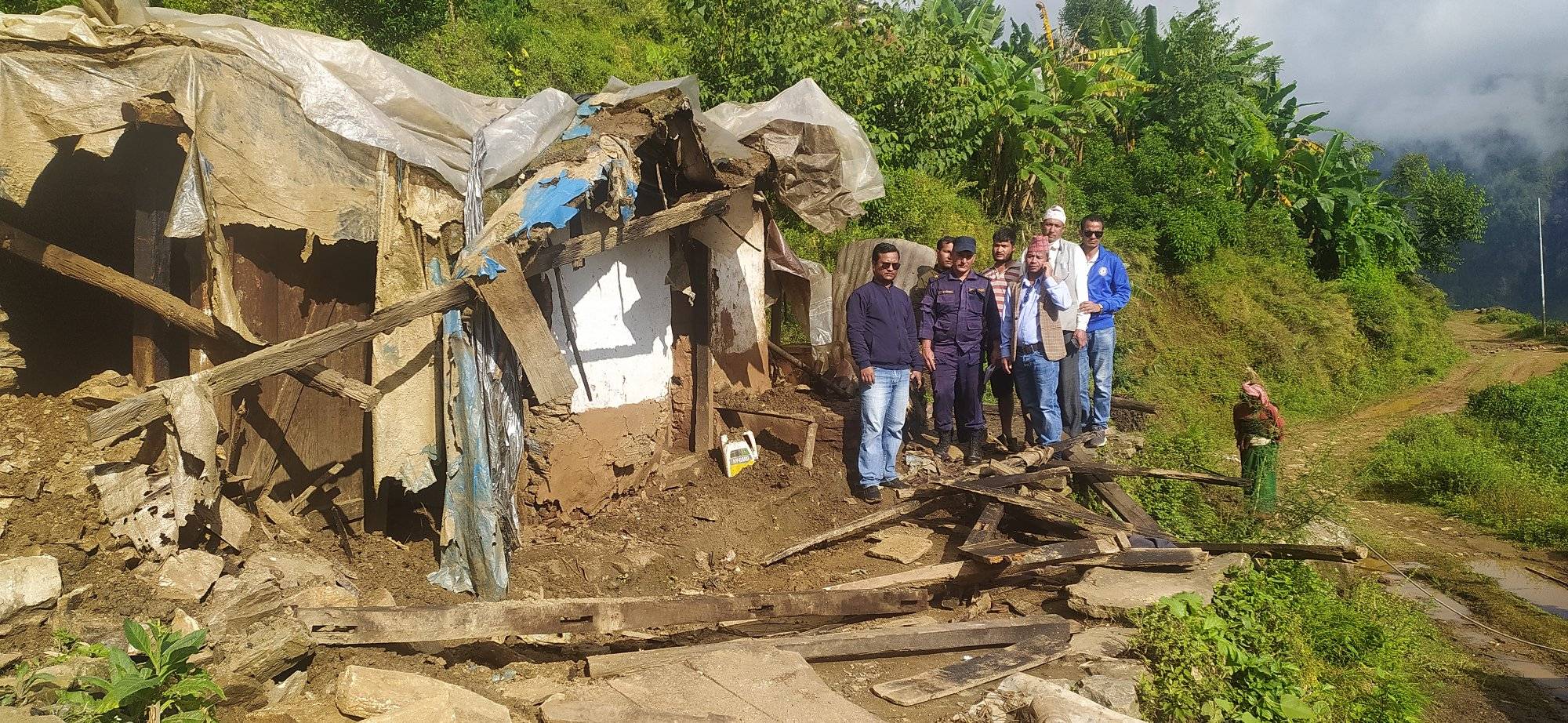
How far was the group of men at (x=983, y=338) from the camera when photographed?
6676mm

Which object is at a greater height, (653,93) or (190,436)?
(653,93)

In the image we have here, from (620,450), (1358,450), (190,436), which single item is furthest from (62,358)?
(1358,450)

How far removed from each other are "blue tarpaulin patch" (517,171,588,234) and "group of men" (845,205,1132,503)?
2.43 meters

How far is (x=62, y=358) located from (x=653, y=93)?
334 cm

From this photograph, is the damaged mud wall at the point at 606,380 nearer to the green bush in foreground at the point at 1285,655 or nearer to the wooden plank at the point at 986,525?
the wooden plank at the point at 986,525

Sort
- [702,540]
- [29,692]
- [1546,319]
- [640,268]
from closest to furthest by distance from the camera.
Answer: [29,692], [702,540], [640,268], [1546,319]

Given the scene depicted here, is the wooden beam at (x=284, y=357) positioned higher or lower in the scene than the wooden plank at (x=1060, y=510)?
higher

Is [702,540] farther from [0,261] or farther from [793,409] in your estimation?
[0,261]

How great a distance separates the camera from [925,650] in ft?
15.2

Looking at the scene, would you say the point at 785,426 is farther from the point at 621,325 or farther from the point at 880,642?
Result: the point at 880,642

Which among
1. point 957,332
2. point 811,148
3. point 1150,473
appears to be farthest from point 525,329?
point 1150,473

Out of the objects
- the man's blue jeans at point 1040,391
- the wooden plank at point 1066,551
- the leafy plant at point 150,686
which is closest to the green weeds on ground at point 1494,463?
the man's blue jeans at point 1040,391

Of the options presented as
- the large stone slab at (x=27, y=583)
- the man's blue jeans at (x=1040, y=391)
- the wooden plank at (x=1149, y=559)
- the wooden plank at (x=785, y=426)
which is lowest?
the wooden plank at (x=1149, y=559)

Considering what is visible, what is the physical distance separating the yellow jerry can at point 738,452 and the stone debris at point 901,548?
57.1 inches
